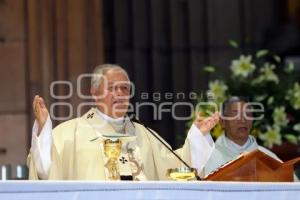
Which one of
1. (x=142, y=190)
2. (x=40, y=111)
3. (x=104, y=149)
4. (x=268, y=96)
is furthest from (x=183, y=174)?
(x=268, y=96)

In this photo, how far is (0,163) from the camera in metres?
6.86

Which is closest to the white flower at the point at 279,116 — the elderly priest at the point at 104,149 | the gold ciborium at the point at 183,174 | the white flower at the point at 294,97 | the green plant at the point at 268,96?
the green plant at the point at 268,96

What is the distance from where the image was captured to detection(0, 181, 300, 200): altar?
3551 millimetres

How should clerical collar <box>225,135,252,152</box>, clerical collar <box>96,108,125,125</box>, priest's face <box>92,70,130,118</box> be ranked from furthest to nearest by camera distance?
1. clerical collar <box>225,135,252,152</box>
2. clerical collar <box>96,108,125,125</box>
3. priest's face <box>92,70,130,118</box>

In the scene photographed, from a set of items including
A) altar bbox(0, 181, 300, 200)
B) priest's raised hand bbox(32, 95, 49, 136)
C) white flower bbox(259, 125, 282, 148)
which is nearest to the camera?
altar bbox(0, 181, 300, 200)

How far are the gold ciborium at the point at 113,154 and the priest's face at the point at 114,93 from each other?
406mm

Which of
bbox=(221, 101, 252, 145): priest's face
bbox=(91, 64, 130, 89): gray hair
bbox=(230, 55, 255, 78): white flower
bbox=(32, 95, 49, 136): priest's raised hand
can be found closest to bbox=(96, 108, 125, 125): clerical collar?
bbox=(91, 64, 130, 89): gray hair

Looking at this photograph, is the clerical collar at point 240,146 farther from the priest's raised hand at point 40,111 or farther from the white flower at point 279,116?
the priest's raised hand at point 40,111

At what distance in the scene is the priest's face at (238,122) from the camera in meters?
5.75

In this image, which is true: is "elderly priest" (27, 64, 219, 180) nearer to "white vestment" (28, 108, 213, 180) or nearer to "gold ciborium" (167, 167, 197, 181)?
"white vestment" (28, 108, 213, 180)

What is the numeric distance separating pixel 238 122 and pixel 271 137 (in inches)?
32.9

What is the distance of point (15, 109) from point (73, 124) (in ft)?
5.98

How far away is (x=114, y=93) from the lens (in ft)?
16.8

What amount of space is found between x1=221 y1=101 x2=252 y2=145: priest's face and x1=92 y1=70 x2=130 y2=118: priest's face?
0.81 meters
